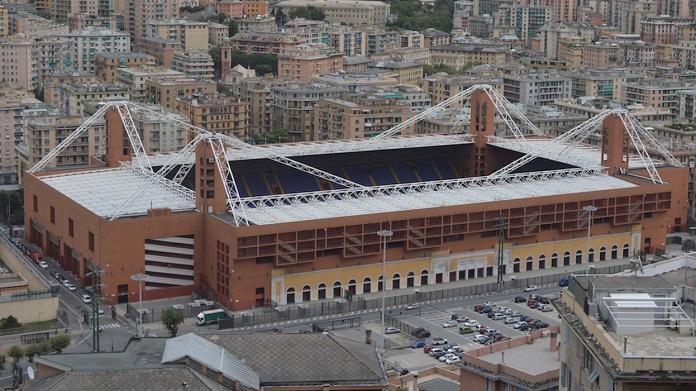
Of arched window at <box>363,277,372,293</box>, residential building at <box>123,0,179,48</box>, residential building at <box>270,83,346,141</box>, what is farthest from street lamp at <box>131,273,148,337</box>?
residential building at <box>123,0,179,48</box>

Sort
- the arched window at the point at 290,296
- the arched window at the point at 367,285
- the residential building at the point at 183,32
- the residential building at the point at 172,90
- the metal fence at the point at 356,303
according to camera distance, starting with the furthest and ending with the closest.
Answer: the residential building at the point at 183,32, the residential building at the point at 172,90, the arched window at the point at 367,285, the arched window at the point at 290,296, the metal fence at the point at 356,303

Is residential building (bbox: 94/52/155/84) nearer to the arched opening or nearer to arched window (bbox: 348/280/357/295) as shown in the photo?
the arched opening

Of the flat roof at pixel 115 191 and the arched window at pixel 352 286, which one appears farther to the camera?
the flat roof at pixel 115 191

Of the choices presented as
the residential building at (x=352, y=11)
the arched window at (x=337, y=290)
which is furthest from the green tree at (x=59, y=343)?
the residential building at (x=352, y=11)

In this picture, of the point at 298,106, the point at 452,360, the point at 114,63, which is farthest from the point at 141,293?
the point at 114,63

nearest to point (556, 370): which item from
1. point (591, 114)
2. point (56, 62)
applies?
point (591, 114)

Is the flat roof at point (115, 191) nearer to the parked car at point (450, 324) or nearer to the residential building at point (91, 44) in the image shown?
the parked car at point (450, 324)

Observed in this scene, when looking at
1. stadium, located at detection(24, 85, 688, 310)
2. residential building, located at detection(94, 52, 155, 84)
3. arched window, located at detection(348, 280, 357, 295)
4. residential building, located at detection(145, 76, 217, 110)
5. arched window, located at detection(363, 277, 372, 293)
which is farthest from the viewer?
residential building, located at detection(94, 52, 155, 84)
